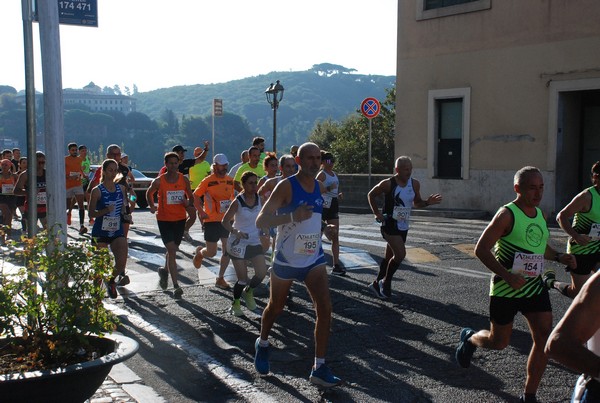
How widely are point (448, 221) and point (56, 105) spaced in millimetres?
14119

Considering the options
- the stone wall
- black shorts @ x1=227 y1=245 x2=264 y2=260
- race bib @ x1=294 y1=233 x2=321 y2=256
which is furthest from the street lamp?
race bib @ x1=294 y1=233 x2=321 y2=256

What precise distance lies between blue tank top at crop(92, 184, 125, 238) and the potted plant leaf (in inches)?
174

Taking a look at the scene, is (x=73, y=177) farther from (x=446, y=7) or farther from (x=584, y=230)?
(x=446, y=7)

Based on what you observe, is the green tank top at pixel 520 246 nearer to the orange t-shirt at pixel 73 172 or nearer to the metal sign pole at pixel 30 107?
the metal sign pole at pixel 30 107

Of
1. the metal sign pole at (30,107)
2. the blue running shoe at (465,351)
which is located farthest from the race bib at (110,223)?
the blue running shoe at (465,351)

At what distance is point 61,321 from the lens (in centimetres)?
455

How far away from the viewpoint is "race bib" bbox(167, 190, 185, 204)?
962 cm

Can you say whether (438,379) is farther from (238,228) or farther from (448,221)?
(448,221)

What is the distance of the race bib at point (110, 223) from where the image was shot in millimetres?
9227

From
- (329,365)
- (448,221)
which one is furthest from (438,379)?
(448,221)

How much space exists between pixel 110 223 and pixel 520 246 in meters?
5.58

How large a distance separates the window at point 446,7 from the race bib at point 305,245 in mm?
16820

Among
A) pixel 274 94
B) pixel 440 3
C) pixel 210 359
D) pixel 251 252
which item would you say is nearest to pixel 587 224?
pixel 251 252

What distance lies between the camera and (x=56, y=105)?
6.59 m
